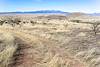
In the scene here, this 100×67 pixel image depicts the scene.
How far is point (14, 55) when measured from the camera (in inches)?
382

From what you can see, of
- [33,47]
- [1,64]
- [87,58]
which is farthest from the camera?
[33,47]

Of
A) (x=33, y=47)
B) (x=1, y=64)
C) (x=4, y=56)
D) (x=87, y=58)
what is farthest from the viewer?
(x=33, y=47)

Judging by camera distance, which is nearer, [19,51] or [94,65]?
[94,65]

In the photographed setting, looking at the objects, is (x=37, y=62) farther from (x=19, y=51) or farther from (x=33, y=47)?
(x=33, y=47)

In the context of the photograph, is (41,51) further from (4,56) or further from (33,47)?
(4,56)

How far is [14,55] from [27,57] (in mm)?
605

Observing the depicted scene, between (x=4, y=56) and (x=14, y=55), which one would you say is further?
(x=14, y=55)

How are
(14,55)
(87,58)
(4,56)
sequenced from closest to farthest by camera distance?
(4,56) < (14,55) < (87,58)

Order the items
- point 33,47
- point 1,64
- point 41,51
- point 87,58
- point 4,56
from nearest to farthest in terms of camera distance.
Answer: point 1,64, point 4,56, point 87,58, point 41,51, point 33,47

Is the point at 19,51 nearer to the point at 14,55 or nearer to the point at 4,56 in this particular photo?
the point at 14,55

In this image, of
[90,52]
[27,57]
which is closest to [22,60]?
[27,57]

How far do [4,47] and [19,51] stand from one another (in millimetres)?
768

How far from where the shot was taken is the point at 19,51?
1067 cm

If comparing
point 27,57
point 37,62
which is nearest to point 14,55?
Result: point 27,57
